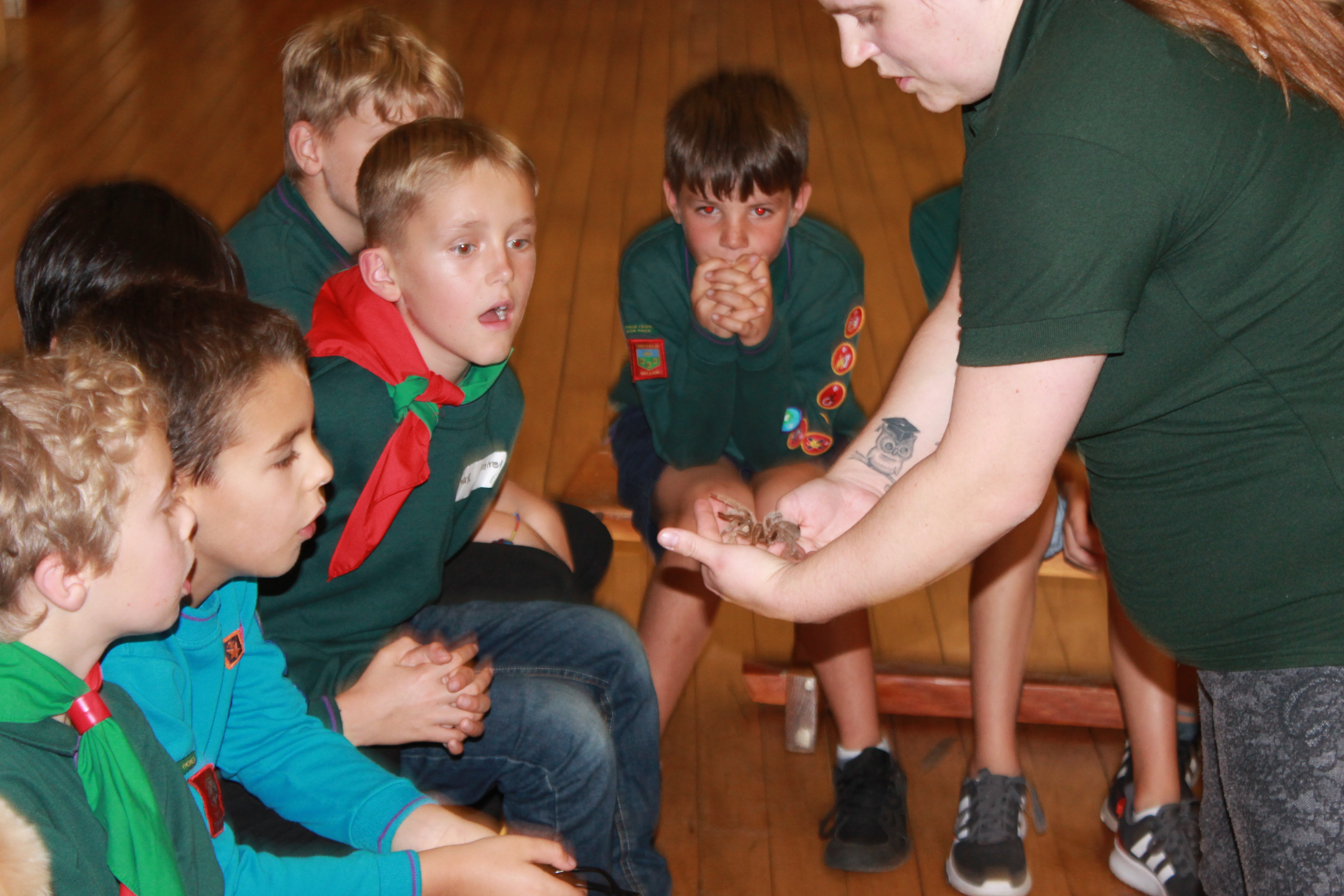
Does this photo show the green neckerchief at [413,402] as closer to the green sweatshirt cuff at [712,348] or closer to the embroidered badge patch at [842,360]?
the green sweatshirt cuff at [712,348]

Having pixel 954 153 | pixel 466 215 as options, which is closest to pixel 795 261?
pixel 466 215

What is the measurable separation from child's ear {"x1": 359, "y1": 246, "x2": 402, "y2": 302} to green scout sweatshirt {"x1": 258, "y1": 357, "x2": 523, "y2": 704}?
0.60ft

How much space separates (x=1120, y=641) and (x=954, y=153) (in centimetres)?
354

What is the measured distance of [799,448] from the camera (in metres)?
2.28

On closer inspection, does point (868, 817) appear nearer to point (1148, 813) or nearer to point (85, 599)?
point (1148, 813)

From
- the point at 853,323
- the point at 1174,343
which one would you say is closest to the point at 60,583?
the point at 1174,343

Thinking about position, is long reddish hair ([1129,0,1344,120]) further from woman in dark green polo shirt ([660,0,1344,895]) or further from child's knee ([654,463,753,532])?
child's knee ([654,463,753,532])

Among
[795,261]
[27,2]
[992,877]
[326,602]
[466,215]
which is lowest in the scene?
[992,877]

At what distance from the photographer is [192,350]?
1.29 m

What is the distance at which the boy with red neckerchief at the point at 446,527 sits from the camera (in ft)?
5.32

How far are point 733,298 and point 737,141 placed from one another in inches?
11.9

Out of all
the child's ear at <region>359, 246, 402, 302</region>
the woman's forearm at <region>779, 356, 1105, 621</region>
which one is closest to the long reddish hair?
the woman's forearm at <region>779, 356, 1105, 621</region>

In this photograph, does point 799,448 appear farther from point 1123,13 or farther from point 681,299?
point 1123,13

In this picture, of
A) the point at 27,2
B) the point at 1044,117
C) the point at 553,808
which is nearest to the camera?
the point at 1044,117
